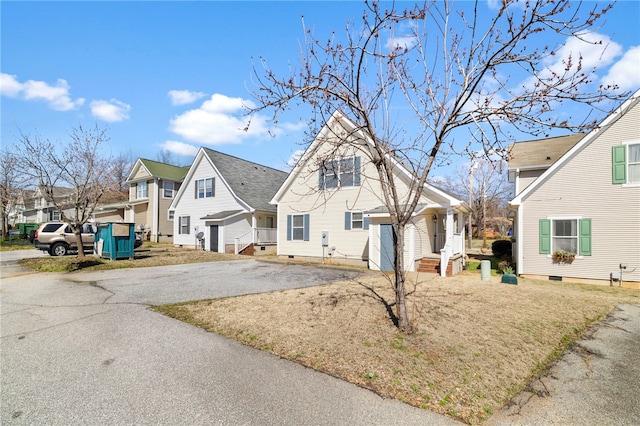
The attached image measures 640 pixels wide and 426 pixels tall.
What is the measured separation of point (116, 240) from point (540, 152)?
2309 centimetres

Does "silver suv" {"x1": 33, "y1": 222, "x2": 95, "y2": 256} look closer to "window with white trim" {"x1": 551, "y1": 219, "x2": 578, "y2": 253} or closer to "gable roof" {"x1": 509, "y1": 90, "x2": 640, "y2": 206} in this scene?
"gable roof" {"x1": 509, "y1": 90, "x2": 640, "y2": 206}

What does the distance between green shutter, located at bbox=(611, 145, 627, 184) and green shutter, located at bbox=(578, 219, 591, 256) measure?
1748mm

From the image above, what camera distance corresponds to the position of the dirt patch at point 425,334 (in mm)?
3693

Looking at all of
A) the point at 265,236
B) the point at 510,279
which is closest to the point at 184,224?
the point at 265,236

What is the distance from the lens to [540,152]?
17141 mm

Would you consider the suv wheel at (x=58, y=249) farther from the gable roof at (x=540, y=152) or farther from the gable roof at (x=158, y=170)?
the gable roof at (x=540, y=152)

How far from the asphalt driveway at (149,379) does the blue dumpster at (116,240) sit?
866cm

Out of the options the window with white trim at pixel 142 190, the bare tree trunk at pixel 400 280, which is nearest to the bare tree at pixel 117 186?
the window with white trim at pixel 142 190

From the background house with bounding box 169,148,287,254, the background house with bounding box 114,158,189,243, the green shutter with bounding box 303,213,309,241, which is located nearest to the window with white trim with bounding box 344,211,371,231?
the green shutter with bounding box 303,213,309,241

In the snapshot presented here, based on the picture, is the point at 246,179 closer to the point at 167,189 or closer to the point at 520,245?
the point at 167,189

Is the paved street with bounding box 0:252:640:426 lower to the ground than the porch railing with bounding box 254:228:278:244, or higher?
lower

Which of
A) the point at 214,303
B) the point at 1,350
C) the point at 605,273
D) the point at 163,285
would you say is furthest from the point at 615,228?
the point at 1,350

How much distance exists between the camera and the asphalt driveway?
10.0 ft

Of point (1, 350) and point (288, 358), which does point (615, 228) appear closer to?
point (288, 358)
